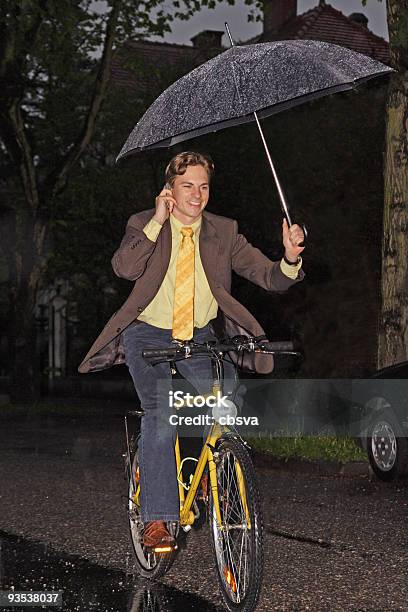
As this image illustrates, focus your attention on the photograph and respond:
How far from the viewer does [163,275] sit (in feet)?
19.9

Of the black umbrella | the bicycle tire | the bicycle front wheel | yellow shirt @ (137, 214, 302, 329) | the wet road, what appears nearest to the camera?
the bicycle front wheel

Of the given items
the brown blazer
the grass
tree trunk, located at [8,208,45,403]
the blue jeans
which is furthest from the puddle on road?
tree trunk, located at [8,208,45,403]

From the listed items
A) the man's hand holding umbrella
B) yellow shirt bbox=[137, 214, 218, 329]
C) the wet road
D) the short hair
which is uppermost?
the short hair

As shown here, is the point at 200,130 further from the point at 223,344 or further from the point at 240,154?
the point at 240,154

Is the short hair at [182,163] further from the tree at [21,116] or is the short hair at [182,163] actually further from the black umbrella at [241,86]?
the tree at [21,116]

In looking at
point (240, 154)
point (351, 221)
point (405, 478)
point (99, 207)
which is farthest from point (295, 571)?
point (99, 207)

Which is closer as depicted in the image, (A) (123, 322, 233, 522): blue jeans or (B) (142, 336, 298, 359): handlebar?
(B) (142, 336, 298, 359): handlebar

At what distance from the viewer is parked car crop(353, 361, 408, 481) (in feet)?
33.7

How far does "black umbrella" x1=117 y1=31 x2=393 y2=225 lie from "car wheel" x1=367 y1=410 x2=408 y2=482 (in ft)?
13.7

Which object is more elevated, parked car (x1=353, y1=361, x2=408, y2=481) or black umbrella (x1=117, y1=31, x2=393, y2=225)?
black umbrella (x1=117, y1=31, x2=393, y2=225)

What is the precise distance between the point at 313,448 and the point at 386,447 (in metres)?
1.40

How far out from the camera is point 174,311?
6047 mm

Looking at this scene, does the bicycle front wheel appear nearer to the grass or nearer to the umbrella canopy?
the umbrella canopy

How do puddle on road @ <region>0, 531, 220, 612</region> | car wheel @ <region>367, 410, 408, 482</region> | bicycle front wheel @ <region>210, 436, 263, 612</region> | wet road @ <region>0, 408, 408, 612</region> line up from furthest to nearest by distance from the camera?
1. car wheel @ <region>367, 410, 408, 482</region>
2. wet road @ <region>0, 408, 408, 612</region>
3. puddle on road @ <region>0, 531, 220, 612</region>
4. bicycle front wheel @ <region>210, 436, 263, 612</region>
